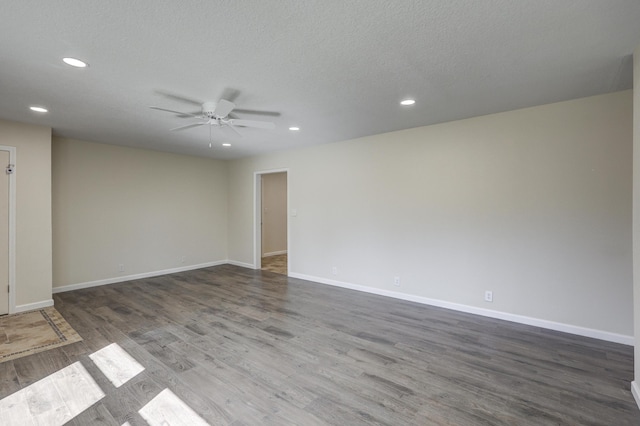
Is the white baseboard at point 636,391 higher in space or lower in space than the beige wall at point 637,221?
lower

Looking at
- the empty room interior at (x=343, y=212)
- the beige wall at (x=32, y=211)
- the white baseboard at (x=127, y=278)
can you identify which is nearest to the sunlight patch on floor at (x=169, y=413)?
the empty room interior at (x=343, y=212)

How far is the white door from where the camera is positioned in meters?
3.78

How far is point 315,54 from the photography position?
7.22 ft

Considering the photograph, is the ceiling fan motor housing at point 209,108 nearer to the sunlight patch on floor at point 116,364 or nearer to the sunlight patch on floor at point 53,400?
the sunlight patch on floor at point 116,364

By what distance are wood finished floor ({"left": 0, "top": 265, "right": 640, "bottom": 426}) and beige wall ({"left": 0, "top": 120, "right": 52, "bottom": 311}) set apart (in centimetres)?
39

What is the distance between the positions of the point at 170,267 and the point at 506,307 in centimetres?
591

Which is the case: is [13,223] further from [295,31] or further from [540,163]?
[540,163]

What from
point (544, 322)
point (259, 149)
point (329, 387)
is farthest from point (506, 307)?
point (259, 149)

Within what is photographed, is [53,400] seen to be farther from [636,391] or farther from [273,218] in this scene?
[273,218]

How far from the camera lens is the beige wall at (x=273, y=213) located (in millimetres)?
7906

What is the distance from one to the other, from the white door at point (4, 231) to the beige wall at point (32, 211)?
9 cm

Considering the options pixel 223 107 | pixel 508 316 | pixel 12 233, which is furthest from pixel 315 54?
pixel 12 233

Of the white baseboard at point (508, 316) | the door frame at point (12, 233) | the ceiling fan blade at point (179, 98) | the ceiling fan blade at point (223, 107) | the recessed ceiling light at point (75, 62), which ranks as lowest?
the white baseboard at point (508, 316)

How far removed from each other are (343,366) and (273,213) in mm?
5976
